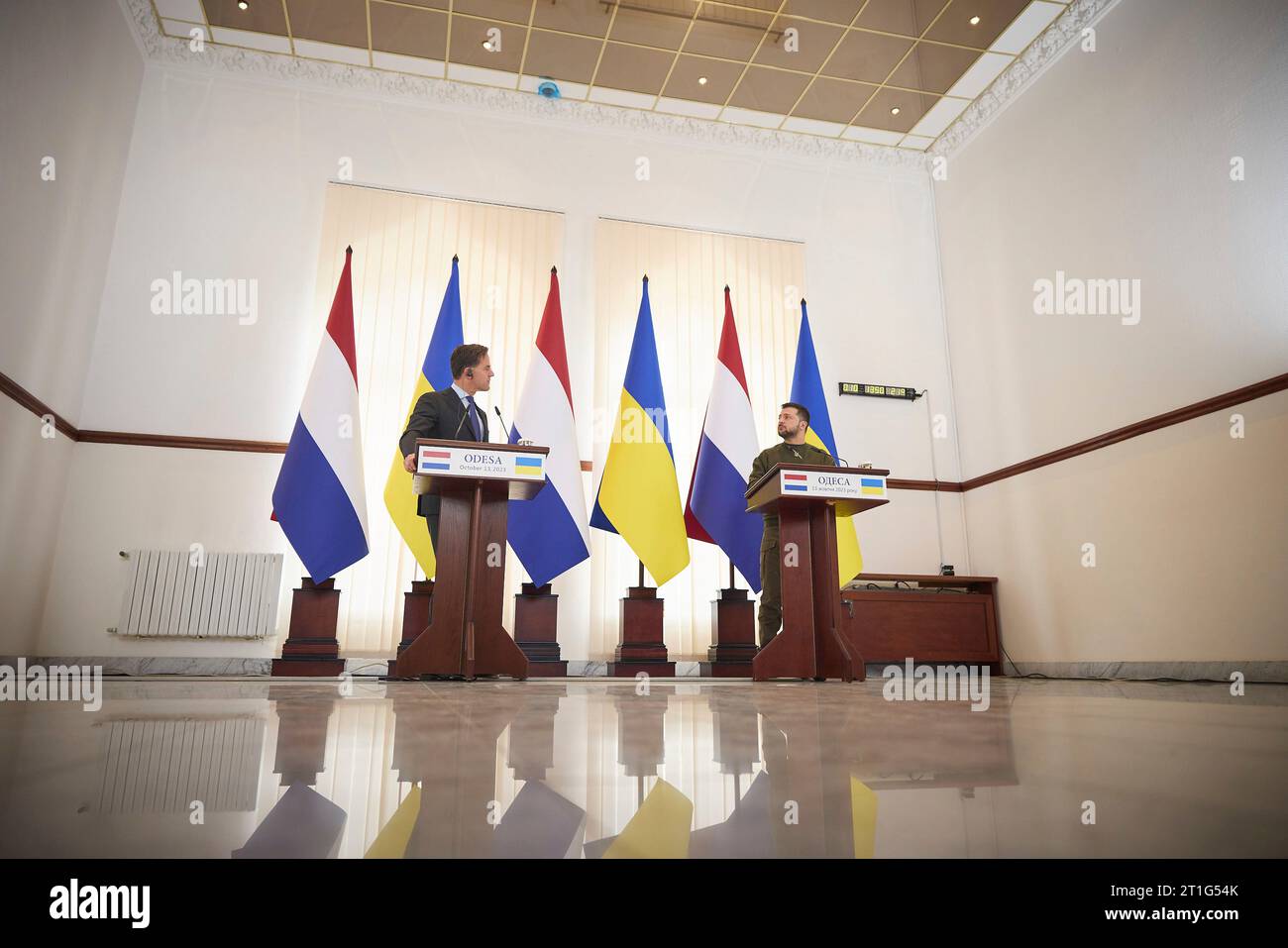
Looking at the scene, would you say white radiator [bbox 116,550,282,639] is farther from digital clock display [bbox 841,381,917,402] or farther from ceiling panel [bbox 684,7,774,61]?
ceiling panel [bbox 684,7,774,61]

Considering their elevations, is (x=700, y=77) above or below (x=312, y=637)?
above

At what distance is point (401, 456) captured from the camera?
13.0 feet

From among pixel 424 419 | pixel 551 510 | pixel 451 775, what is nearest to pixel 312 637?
pixel 551 510

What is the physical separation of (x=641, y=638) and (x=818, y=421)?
1749mm

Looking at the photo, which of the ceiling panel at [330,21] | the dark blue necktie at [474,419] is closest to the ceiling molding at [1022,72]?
the ceiling panel at [330,21]

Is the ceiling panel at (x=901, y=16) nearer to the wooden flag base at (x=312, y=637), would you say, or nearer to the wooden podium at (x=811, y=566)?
the wooden podium at (x=811, y=566)

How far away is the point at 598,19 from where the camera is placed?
502 cm

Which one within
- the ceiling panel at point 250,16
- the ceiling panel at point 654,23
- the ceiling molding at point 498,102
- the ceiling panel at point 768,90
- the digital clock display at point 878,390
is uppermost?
the ceiling panel at point 768,90

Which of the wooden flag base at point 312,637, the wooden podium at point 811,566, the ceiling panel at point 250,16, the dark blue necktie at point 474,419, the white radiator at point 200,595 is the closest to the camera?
the wooden podium at point 811,566

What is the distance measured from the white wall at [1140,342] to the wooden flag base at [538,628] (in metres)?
3.14

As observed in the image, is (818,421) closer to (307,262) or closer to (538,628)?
(538,628)

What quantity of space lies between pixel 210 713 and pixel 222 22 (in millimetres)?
5662

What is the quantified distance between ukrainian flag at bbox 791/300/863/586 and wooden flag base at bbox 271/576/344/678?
9.39 ft

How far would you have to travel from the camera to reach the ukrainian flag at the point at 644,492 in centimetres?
418
